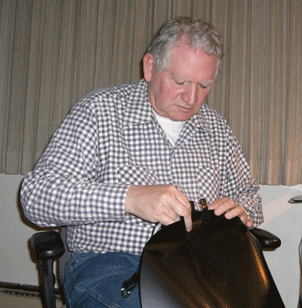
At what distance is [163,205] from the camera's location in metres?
0.80

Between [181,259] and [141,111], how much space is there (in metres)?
0.60

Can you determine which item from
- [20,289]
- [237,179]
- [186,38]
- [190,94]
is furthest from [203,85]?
[20,289]

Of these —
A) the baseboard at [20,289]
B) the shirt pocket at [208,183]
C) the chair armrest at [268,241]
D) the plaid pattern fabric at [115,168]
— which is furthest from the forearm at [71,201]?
the baseboard at [20,289]

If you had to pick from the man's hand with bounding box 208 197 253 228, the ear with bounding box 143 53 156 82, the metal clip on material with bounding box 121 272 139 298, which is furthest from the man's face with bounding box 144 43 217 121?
the metal clip on material with bounding box 121 272 139 298

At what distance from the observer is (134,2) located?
198 centimetres

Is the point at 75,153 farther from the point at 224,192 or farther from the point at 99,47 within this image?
the point at 99,47

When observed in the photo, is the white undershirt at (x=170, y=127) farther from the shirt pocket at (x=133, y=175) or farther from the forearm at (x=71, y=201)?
the forearm at (x=71, y=201)

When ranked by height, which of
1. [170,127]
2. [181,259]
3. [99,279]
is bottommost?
[99,279]

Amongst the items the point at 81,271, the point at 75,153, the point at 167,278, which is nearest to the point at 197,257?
the point at 167,278

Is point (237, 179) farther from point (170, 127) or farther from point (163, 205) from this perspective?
point (163, 205)

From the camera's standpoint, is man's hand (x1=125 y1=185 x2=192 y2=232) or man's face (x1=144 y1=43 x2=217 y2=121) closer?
man's hand (x1=125 y1=185 x2=192 y2=232)

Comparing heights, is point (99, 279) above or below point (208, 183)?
below

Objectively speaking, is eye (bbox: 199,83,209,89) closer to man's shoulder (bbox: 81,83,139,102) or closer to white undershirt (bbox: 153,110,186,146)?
white undershirt (bbox: 153,110,186,146)

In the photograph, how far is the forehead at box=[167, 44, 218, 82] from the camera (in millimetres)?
1104
